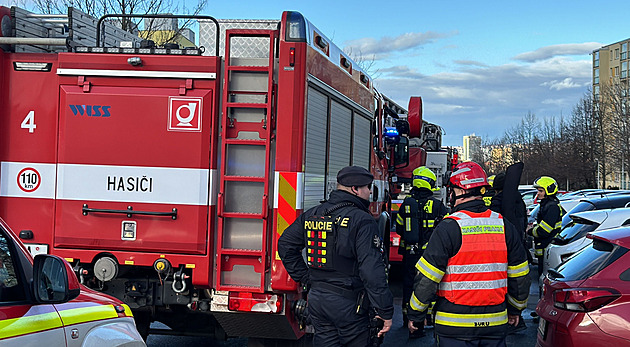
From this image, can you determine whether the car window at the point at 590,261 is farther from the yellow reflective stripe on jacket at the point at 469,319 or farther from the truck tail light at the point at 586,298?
the yellow reflective stripe on jacket at the point at 469,319

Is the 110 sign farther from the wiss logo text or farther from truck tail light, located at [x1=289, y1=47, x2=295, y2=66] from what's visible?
truck tail light, located at [x1=289, y1=47, x2=295, y2=66]

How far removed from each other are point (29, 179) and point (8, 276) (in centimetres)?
321

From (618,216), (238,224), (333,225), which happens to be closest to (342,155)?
(238,224)

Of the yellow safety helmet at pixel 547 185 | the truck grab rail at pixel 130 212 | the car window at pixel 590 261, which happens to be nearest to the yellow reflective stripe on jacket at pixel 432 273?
the car window at pixel 590 261

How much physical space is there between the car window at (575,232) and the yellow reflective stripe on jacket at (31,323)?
7177 mm

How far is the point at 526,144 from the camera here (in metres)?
77.2

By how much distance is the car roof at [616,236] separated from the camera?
502 centimetres

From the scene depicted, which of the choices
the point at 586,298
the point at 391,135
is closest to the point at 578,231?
the point at 391,135

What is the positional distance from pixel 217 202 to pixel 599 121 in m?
54.7

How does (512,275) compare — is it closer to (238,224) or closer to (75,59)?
(238,224)

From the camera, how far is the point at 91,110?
232 inches

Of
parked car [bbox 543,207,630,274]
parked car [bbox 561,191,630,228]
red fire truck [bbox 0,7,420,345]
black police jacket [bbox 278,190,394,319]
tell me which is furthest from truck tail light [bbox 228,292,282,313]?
parked car [bbox 561,191,630,228]

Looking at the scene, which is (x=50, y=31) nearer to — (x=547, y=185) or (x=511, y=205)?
(x=511, y=205)

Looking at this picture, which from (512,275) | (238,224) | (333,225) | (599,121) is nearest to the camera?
(512,275)
